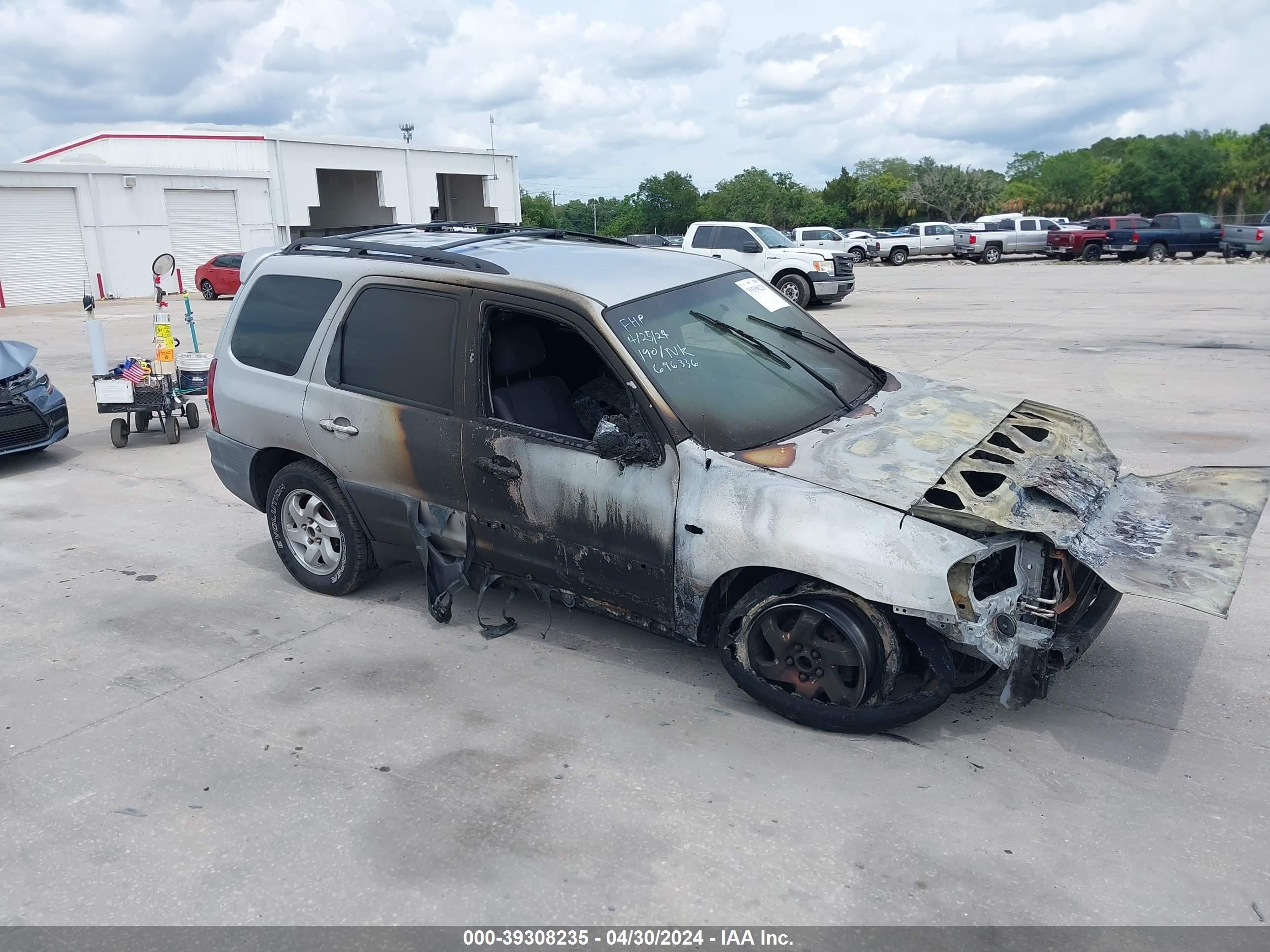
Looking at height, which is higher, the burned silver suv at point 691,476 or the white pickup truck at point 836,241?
the white pickup truck at point 836,241

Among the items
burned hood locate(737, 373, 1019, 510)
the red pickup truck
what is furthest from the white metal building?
burned hood locate(737, 373, 1019, 510)

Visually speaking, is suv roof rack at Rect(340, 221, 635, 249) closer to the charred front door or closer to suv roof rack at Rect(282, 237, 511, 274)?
suv roof rack at Rect(282, 237, 511, 274)

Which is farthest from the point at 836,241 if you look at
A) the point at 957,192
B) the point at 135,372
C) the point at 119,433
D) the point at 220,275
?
the point at 957,192

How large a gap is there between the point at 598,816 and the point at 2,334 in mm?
25102

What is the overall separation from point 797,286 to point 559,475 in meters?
17.6

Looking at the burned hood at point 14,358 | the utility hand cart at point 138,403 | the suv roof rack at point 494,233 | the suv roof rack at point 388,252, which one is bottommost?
the utility hand cart at point 138,403

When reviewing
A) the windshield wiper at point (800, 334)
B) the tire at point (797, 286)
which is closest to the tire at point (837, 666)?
the windshield wiper at point (800, 334)

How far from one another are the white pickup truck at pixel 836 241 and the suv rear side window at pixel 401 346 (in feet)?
88.6

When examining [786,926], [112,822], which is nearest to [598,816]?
[786,926]

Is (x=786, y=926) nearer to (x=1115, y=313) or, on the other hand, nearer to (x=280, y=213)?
(x=1115, y=313)

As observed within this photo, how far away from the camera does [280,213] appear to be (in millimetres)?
41812

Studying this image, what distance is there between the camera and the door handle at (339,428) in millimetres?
5090

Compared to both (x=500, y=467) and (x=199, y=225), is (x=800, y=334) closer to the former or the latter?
(x=500, y=467)

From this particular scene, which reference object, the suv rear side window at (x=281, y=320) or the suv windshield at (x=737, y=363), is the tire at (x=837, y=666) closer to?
the suv windshield at (x=737, y=363)
